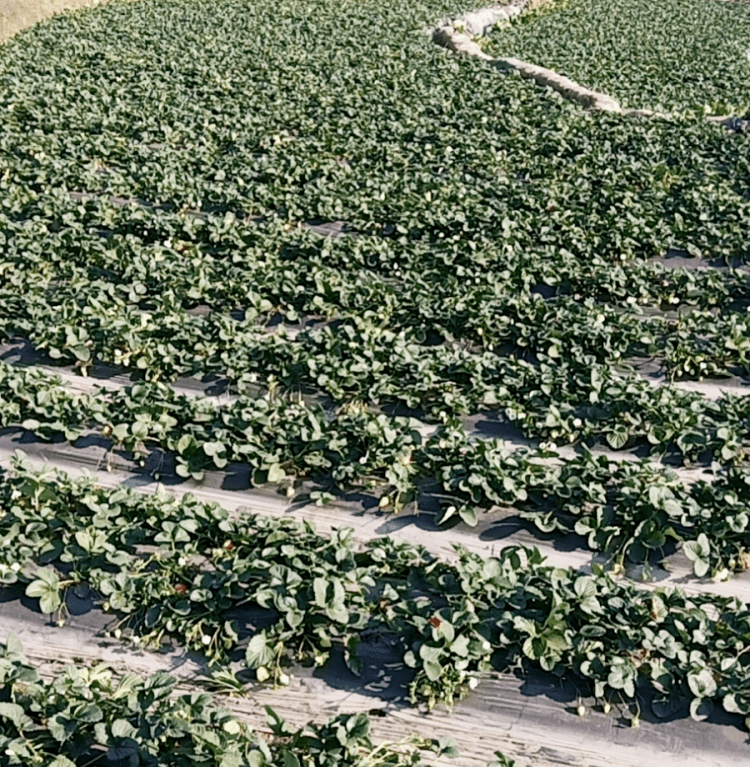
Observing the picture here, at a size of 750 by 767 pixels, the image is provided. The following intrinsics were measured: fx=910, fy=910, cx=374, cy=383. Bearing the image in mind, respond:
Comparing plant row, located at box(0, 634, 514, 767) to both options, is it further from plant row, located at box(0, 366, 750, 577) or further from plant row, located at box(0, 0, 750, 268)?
plant row, located at box(0, 0, 750, 268)

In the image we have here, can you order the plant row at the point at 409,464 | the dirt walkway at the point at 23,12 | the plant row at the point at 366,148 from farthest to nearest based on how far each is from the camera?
the dirt walkway at the point at 23,12
the plant row at the point at 366,148
the plant row at the point at 409,464

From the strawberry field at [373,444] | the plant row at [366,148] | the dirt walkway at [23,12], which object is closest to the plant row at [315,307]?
the strawberry field at [373,444]

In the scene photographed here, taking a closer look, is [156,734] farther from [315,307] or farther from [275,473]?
[315,307]

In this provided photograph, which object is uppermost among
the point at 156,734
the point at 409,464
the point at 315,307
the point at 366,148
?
the point at 366,148

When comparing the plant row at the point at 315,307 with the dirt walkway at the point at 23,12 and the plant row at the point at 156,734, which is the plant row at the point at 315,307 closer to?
the plant row at the point at 156,734

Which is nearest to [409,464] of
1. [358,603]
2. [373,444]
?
[373,444]

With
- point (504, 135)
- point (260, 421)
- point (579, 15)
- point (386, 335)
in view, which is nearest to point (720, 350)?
point (386, 335)

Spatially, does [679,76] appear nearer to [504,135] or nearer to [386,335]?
[504,135]
